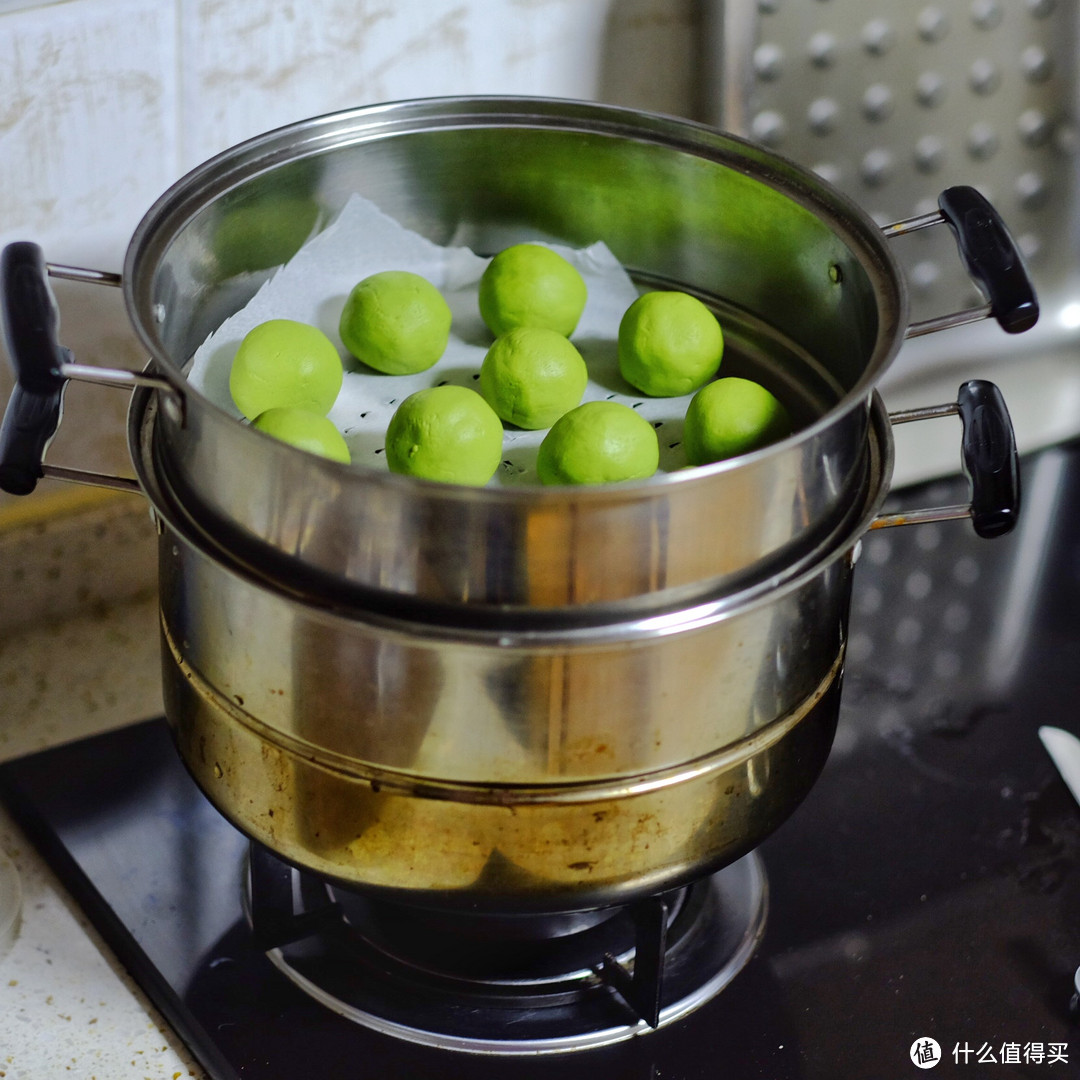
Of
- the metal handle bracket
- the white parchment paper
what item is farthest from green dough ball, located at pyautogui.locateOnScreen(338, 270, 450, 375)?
the metal handle bracket

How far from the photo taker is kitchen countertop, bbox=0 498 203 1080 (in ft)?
2.15

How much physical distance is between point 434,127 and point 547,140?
6cm

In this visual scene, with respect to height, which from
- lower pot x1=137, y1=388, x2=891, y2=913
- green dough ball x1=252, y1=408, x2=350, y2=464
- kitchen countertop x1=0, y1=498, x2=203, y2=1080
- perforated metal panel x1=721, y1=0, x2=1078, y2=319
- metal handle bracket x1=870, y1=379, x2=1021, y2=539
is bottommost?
kitchen countertop x1=0, y1=498, x2=203, y2=1080

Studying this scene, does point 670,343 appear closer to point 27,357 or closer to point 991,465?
point 991,465

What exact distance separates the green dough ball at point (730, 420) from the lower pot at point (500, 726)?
7 cm

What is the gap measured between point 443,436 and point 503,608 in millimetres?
151

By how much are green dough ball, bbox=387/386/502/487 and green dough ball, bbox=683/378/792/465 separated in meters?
0.11

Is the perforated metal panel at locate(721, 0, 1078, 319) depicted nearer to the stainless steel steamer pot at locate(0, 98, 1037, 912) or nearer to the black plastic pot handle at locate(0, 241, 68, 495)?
the stainless steel steamer pot at locate(0, 98, 1037, 912)

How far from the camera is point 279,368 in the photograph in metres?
0.67

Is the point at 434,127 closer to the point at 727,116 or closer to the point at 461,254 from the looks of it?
the point at 461,254

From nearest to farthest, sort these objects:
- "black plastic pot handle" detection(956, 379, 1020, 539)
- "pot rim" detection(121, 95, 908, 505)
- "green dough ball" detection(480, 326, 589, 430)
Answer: "pot rim" detection(121, 95, 908, 505) → "black plastic pot handle" detection(956, 379, 1020, 539) → "green dough ball" detection(480, 326, 589, 430)

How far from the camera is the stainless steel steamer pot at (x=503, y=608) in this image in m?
0.49

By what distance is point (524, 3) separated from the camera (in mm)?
868

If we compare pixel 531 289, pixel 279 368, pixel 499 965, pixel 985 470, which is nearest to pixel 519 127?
pixel 531 289
